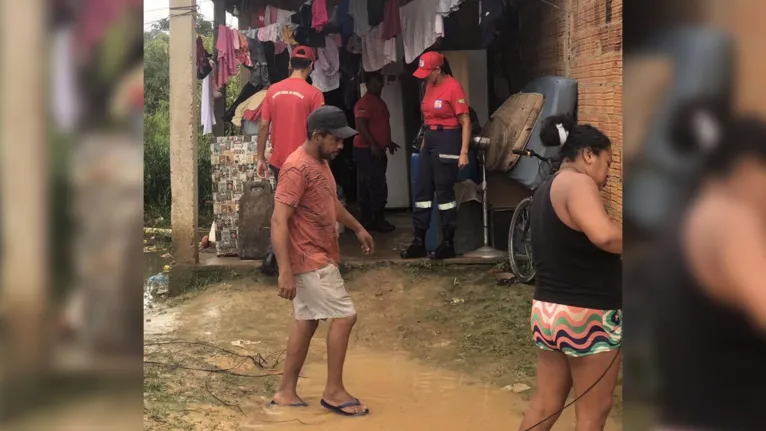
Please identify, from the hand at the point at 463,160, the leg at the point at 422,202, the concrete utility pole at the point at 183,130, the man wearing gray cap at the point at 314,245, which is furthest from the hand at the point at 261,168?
the man wearing gray cap at the point at 314,245

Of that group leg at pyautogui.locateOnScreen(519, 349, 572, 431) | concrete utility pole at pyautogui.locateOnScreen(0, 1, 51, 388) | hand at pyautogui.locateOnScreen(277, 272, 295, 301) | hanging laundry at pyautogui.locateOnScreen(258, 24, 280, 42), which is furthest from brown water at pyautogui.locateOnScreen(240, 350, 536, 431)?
hanging laundry at pyautogui.locateOnScreen(258, 24, 280, 42)

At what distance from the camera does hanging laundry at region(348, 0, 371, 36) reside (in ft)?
28.3

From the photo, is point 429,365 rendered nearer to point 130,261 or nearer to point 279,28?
point 130,261

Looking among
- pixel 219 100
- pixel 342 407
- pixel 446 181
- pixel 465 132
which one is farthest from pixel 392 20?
pixel 342 407

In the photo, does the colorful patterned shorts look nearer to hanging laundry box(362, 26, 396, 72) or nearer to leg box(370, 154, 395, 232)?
leg box(370, 154, 395, 232)

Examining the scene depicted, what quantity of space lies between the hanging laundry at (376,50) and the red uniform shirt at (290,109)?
8.04 ft

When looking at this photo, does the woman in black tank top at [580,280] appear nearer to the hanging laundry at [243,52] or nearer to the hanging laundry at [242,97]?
the hanging laundry at [242,97]

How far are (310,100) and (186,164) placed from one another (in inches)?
69.6

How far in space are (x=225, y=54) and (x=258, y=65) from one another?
1.62 feet

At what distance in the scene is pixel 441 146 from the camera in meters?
7.36

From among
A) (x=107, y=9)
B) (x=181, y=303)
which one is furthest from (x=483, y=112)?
(x=107, y=9)

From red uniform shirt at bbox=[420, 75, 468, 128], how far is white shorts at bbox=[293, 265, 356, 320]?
3201mm

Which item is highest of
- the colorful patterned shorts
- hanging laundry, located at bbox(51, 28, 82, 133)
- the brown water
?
hanging laundry, located at bbox(51, 28, 82, 133)

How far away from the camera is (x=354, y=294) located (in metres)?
7.22
